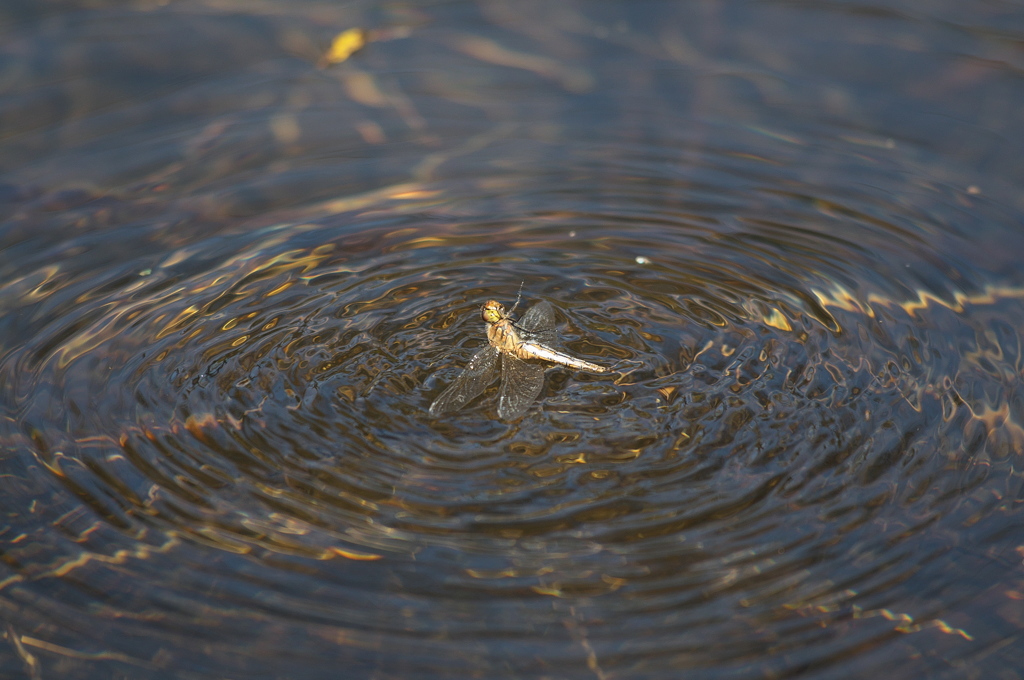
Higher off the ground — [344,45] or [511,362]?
[344,45]

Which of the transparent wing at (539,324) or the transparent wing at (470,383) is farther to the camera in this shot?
the transparent wing at (539,324)

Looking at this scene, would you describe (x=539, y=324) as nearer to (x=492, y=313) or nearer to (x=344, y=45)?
(x=492, y=313)

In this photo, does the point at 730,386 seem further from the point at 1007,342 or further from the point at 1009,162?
the point at 1009,162

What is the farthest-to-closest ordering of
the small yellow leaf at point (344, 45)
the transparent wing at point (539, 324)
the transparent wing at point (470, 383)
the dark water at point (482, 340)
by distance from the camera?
the small yellow leaf at point (344, 45), the transparent wing at point (539, 324), the transparent wing at point (470, 383), the dark water at point (482, 340)

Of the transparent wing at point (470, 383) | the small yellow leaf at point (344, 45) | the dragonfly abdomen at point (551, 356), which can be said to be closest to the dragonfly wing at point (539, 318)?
the dragonfly abdomen at point (551, 356)

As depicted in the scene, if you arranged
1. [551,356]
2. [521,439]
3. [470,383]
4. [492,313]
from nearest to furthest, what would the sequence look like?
[521,439], [470,383], [551,356], [492,313]

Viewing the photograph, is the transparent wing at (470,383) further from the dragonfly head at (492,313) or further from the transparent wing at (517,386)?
the dragonfly head at (492,313)

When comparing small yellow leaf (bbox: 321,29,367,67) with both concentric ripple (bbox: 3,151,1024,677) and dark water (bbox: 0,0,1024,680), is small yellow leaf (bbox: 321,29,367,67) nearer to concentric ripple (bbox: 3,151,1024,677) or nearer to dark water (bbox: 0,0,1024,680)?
dark water (bbox: 0,0,1024,680)

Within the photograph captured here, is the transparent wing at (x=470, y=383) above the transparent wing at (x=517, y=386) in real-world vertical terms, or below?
above

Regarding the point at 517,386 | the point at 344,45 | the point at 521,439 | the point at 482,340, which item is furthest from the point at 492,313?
the point at 344,45
